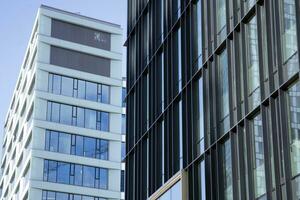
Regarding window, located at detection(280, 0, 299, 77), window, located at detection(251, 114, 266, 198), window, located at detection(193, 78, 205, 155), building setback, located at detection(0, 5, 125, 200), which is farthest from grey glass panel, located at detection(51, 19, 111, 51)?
window, located at detection(280, 0, 299, 77)

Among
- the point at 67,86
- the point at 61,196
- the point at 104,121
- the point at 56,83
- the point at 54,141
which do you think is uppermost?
the point at 56,83

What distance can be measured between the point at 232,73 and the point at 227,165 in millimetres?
3623

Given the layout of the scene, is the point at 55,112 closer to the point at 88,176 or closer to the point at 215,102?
the point at 88,176

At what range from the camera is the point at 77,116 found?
82.3 meters

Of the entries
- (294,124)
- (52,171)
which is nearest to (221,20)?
(294,124)

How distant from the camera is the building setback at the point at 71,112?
78.8 meters

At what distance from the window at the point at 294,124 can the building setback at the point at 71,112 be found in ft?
183

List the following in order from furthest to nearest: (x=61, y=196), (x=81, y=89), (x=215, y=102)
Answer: (x=81, y=89) → (x=61, y=196) → (x=215, y=102)

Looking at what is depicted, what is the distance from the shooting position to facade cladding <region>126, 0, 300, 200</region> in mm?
24391

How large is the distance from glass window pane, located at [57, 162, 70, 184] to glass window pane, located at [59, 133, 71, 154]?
160 centimetres

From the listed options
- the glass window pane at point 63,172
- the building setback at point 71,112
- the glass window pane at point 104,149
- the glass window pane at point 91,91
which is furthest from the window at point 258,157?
the glass window pane at point 91,91

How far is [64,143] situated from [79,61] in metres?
10.1

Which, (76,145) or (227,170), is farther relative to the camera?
(76,145)

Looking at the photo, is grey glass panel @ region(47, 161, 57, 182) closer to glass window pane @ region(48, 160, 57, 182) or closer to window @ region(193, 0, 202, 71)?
glass window pane @ region(48, 160, 57, 182)
